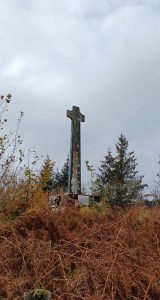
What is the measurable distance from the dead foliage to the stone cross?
6940 mm

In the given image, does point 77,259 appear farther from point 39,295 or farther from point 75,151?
point 75,151

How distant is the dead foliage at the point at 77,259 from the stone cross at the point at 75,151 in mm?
6940

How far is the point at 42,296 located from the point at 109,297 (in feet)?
3.24

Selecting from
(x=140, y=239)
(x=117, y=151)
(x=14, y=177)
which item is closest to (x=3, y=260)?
(x=140, y=239)

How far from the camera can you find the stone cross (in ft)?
39.2

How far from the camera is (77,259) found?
373cm

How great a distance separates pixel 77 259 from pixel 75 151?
8.68 m

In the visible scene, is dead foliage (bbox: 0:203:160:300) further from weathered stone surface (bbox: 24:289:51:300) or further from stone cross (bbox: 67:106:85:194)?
stone cross (bbox: 67:106:85:194)

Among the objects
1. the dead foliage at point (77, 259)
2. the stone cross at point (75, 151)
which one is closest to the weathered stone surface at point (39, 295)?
the dead foliage at point (77, 259)

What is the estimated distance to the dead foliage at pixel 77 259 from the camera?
Answer: 10.7 feet

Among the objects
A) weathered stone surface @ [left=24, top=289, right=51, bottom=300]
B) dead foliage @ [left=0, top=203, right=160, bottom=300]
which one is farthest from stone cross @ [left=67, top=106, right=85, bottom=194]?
weathered stone surface @ [left=24, top=289, right=51, bottom=300]

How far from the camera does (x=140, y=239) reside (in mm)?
4359

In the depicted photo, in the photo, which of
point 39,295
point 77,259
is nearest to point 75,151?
point 77,259

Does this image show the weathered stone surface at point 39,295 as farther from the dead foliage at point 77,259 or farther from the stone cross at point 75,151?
the stone cross at point 75,151
